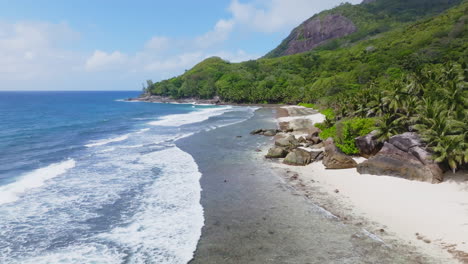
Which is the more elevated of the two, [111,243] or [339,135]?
[339,135]

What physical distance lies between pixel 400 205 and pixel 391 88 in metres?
32.0

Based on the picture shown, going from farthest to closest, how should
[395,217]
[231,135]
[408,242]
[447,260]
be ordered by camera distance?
[231,135]
[395,217]
[408,242]
[447,260]

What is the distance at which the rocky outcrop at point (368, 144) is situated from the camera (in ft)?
106

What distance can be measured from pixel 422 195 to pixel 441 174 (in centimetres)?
383

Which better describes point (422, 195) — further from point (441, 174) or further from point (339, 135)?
point (339, 135)

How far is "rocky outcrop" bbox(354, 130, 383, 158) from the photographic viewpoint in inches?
1268

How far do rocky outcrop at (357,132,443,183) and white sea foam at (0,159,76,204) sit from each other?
1148 inches

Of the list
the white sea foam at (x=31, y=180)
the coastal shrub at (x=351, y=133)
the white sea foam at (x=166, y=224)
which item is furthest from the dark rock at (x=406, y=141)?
the white sea foam at (x=31, y=180)

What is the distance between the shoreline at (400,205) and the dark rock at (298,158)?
339 centimetres

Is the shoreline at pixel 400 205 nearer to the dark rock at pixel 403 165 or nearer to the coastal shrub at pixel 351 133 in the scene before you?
the dark rock at pixel 403 165

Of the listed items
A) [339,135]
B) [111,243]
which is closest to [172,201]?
[111,243]

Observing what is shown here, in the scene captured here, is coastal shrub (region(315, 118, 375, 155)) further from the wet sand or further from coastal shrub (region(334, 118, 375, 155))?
the wet sand

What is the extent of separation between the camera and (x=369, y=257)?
15.0 metres

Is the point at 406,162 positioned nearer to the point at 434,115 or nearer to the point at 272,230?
the point at 434,115
